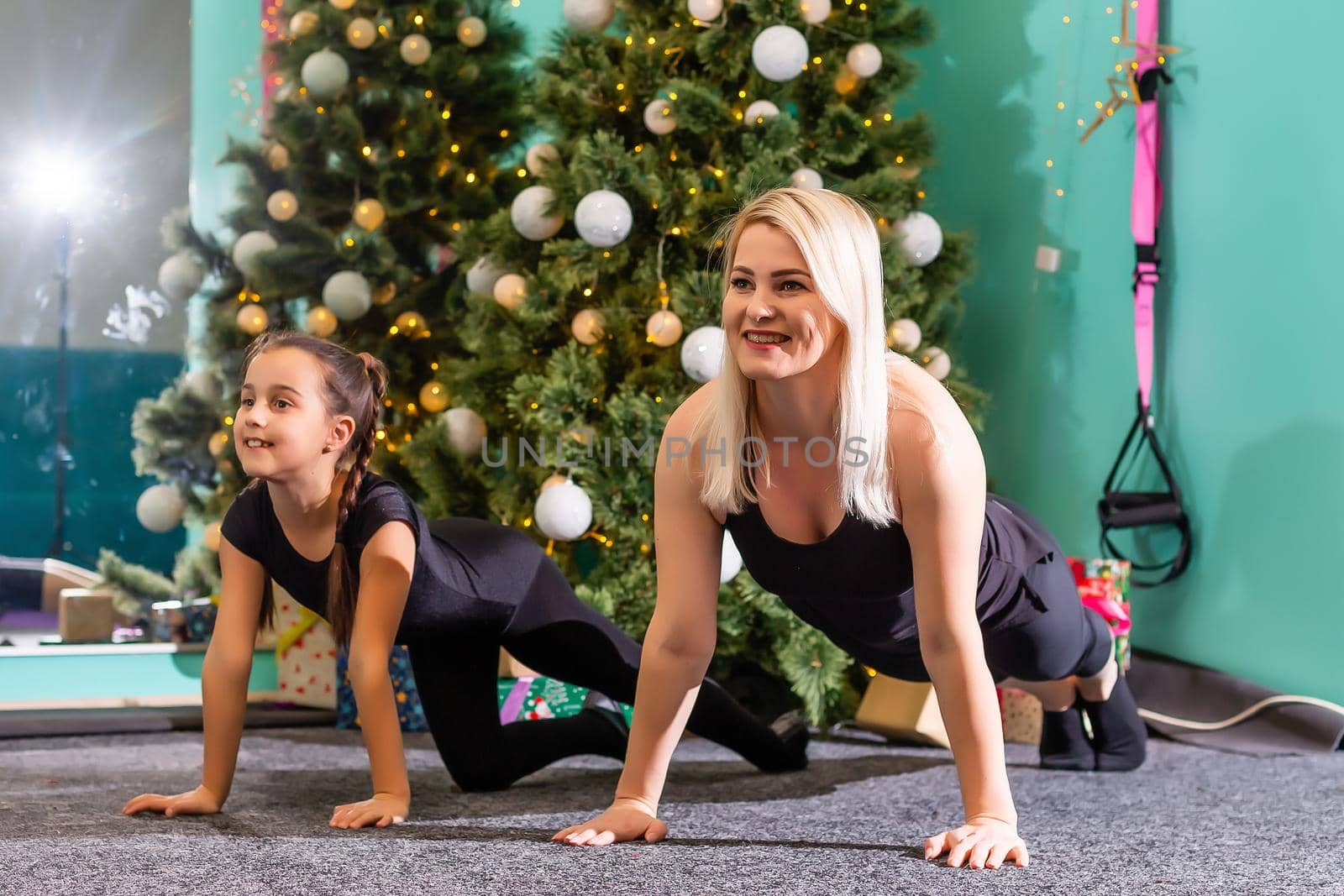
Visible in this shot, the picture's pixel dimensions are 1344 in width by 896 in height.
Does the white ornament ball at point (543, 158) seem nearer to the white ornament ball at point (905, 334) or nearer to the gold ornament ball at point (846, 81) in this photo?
the gold ornament ball at point (846, 81)

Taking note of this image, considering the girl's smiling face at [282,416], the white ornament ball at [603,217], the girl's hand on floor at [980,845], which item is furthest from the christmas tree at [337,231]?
the girl's hand on floor at [980,845]

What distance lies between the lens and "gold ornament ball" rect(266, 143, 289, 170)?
118 inches

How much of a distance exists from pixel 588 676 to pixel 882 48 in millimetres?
A: 1462

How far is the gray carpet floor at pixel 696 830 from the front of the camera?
4.68ft

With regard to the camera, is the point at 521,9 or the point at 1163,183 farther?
the point at 521,9

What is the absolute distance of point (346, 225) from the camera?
3059mm

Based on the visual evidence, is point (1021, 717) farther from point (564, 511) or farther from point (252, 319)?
point (252, 319)

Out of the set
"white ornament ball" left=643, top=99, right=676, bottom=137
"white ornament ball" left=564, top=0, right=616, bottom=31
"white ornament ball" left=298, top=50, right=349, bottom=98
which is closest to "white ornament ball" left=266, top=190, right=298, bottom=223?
"white ornament ball" left=298, top=50, right=349, bottom=98

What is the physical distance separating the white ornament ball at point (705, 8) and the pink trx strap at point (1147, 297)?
843 mm

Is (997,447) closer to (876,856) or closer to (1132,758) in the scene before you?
(1132,758)

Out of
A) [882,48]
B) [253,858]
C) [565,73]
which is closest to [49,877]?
[253,858]

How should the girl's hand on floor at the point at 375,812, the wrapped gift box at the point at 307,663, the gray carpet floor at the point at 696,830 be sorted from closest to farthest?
the gray carpet floor at the point at 696,830 → the girl's hand on floor at the point at 375,812 → the wrapped gift box at the point at 307,663

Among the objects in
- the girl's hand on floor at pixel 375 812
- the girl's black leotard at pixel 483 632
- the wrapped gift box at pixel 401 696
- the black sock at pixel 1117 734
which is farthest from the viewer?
the wrapped gift box at pixel 401 696

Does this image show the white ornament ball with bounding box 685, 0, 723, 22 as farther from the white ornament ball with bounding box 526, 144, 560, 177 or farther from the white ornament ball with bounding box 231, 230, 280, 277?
the white ornament ball with bounding box 231, 230, 280, 277
